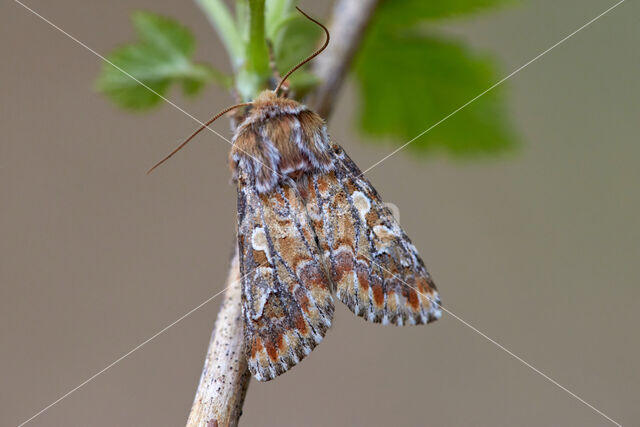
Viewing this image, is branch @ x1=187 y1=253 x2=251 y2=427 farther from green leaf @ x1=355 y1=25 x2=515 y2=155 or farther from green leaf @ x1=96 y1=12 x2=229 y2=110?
green leaf @ x1=355 y1=25 x2=515 y2=155

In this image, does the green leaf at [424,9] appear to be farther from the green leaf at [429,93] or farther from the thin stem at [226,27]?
the thin stem at [226,27]

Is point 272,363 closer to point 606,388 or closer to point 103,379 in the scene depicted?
point 103,379

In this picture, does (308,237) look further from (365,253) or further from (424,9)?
(424,9)

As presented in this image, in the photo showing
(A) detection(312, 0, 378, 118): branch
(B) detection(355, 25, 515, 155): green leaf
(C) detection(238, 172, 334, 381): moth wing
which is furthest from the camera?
(B) detection(355, 25, 515, 155): green leaf

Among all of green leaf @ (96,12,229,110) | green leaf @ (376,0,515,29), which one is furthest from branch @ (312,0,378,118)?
green leaf @ (96,12,229,110)

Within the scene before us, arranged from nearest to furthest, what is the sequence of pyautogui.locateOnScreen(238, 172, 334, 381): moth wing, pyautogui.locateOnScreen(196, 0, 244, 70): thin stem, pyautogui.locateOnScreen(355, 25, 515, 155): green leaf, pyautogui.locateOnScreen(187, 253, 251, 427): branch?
pyautogui.locateOnScreen(187, 253, 251, 427): branch, pyautogui.locateOnScreen(238, 172, 334, 381): moth wing, pyautogui.locateOnScreen(196, 0, 244, 70): thin stem, pyautogui.locateOnScreen(355, 25, 515, 155): green leaf

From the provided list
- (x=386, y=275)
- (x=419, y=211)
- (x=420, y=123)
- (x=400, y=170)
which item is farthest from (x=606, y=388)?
(x=386, y=275)
